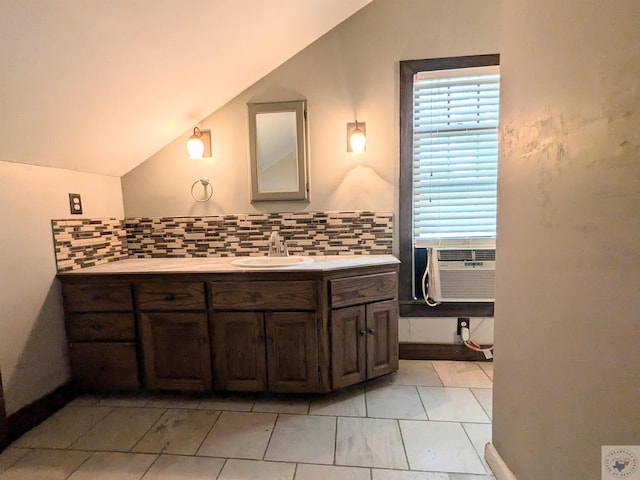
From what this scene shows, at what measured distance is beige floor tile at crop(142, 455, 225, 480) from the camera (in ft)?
4.52

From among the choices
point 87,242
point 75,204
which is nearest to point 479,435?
point 87,242

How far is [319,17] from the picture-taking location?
206 centimetres

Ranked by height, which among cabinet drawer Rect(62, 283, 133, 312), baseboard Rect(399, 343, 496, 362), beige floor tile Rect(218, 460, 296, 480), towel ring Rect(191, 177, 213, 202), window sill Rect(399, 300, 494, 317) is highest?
towel ring Rect(191, 177, 213, 202)

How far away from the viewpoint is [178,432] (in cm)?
166

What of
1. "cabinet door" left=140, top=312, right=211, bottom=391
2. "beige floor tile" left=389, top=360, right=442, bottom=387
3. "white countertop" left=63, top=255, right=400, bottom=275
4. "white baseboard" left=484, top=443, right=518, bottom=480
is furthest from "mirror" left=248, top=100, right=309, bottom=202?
"white baseboard" left=484, top=443, right=518, bottom=480

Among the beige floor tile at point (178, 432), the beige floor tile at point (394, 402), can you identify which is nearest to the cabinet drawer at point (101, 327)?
the beige floor tile at point (178, 432)

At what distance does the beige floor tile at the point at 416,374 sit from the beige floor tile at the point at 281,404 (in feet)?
2.12

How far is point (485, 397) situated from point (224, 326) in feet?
5.39

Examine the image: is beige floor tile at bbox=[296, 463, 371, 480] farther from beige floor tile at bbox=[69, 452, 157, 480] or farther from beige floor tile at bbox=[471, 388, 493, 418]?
beige floor tile at bbox=[471, 388, 493, 418]

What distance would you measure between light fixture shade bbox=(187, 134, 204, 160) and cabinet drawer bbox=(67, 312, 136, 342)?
3.89 ft

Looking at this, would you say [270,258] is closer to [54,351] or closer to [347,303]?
[347,303]

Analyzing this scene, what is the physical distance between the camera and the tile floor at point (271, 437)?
1396 mm

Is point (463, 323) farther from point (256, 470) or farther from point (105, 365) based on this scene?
point (105, 365)

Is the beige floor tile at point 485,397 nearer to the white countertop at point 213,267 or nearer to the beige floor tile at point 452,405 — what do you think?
the beige floor tile at point 452,405
